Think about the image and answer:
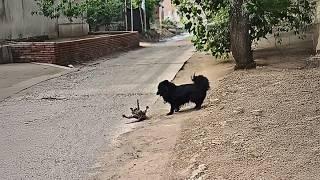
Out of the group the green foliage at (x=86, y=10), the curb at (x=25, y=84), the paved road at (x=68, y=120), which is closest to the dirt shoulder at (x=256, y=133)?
the paved road at (x=68, y=120)

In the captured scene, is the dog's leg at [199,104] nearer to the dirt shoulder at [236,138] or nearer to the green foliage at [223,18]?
the dirt shoulder at [236,138]

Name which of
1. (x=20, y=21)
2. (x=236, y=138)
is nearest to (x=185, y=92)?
(x=236, y=138)

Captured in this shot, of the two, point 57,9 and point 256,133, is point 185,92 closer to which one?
point 256,133

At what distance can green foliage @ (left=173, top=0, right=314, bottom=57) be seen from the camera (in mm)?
12312

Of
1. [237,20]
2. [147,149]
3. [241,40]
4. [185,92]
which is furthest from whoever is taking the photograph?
[241,40]

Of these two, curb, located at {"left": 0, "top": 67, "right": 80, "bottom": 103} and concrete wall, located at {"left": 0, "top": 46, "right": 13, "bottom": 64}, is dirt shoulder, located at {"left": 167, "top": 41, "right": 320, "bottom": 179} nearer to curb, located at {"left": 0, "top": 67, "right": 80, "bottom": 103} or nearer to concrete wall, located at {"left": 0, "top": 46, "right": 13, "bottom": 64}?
curb, located at {"left": 0, "top": 67, "right": 80, "bottom": 103}

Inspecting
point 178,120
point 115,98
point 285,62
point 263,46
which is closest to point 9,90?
point 115,98

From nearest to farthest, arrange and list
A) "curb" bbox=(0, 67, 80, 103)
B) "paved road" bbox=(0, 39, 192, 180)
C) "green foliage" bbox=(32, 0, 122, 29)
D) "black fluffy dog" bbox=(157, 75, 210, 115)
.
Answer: "paved road" bbox=(0, 39, 192, 180), "black fluffy dog" bbox=(157, 75, 210, 115), "curb" bbox=(0, 67, 80, 103), "green foliage" bbox=(32, 0, 122, 29)

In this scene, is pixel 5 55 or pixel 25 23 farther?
pixel 25 23

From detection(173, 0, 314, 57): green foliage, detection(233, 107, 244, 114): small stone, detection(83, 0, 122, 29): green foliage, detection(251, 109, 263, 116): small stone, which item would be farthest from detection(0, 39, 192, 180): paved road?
detection(83, 0, 122, 29): green foliage

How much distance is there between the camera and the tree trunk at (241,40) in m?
11.3

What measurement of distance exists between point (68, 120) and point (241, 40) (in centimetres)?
493

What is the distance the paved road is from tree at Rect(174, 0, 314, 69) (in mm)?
1356

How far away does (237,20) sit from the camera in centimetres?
1128
